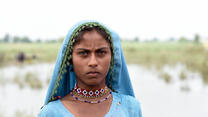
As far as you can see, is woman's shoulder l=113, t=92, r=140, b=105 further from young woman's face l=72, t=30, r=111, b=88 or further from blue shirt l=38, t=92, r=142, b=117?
young woman's face l=72, t=30, r=111, b=88

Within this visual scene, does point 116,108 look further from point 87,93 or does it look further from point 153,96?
point 153,96

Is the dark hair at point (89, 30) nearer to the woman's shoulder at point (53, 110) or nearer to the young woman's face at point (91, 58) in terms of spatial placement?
the young woman's face at point (91, 58)

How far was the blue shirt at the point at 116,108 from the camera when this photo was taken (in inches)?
64.9

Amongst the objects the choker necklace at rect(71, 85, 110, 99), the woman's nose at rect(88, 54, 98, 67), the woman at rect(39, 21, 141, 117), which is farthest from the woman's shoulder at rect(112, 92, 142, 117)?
the woman's nose at rect(88, 54, 98, 67)

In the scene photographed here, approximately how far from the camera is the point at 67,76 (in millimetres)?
1806

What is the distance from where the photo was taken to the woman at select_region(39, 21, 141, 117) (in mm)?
1632

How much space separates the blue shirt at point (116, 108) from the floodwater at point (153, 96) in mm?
4104

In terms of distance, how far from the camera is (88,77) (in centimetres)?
163

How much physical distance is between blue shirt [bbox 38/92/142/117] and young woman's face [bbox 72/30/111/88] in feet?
0.56

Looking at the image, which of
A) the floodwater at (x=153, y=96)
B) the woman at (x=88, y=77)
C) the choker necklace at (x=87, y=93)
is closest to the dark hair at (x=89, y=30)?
the woman at (x=88, y=77)

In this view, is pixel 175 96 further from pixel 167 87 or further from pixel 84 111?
pixel 84 111

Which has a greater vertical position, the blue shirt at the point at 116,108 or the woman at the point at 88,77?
the woman at the point at 88,77

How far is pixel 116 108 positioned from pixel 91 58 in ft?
1.04

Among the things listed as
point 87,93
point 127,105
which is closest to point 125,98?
point 127,105
